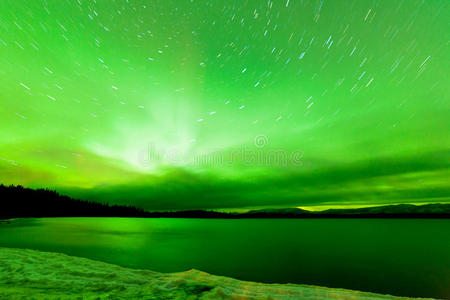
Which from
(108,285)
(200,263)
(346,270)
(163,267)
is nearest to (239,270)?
(200,263)

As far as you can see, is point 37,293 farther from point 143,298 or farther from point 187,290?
point 187,290

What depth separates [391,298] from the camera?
10.1 meters

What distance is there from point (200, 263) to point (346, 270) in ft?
42.3

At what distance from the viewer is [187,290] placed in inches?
323

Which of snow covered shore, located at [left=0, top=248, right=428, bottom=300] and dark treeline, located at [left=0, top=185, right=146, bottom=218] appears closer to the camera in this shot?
snow covered shore, located at [left=0, top=248, right=428, bottom=300]

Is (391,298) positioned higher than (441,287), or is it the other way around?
(391,298)

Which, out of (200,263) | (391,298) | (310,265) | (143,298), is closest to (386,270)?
(310,265)

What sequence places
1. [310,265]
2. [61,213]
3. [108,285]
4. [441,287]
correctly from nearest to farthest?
[108,285], [441,287], [310,265], [61,213]

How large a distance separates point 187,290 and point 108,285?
306 cm

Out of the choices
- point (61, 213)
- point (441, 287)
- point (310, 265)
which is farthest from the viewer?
point (61, 213)

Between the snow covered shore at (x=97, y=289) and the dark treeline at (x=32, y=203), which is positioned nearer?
the snow covered shore at (x=97, y=289)

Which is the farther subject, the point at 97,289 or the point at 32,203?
the point at 32,203

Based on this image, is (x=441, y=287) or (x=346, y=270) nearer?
(x=441, y=287)

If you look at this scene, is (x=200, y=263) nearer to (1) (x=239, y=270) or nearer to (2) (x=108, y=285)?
(1) (x=239, y=270)
